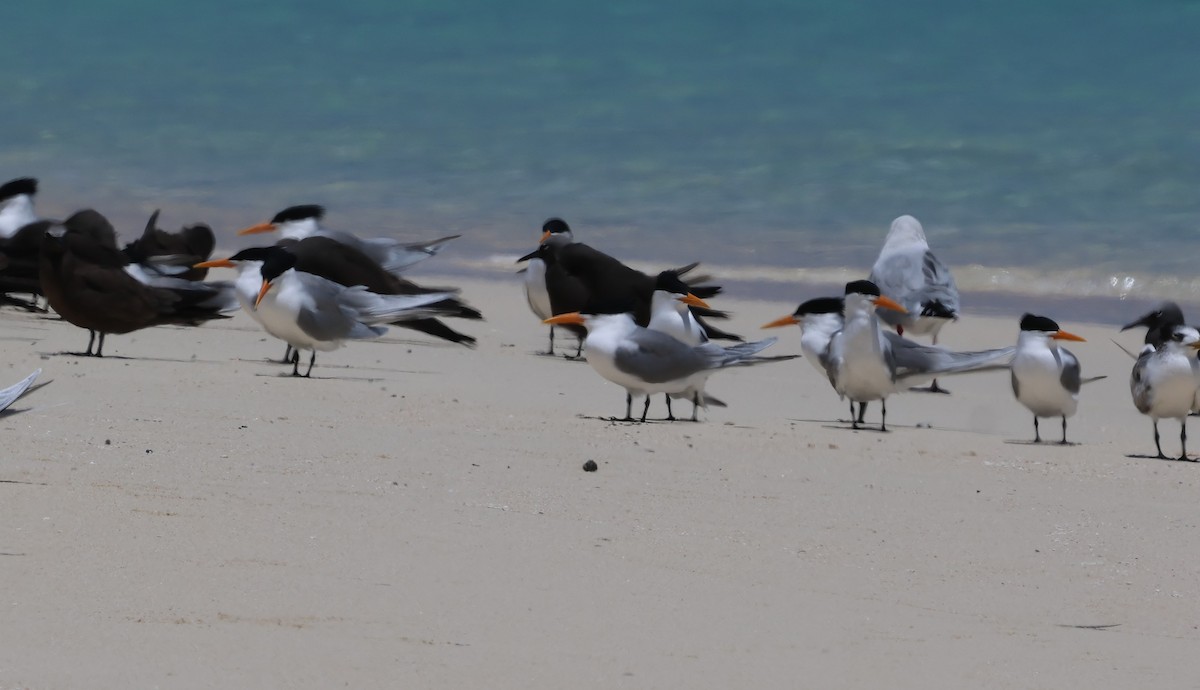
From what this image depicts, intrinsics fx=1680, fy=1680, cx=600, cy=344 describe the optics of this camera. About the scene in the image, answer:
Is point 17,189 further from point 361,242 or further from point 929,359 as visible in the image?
point 929,359

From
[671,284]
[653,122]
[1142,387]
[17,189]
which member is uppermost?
[653,122]

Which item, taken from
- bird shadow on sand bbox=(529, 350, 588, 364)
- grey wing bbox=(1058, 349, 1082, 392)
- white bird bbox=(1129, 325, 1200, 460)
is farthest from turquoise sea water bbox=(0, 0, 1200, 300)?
white bird bbox=(1129, 325, 1200, 460)

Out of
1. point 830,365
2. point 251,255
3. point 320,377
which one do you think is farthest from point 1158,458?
point 251,255

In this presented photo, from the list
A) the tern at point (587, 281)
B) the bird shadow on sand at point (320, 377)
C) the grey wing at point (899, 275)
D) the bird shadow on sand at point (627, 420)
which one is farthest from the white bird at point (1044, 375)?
the bird shadow on sand at point (320, 377)

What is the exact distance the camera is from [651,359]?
253 inches

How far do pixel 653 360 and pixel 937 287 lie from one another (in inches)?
126

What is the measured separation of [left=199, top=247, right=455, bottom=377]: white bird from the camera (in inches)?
293

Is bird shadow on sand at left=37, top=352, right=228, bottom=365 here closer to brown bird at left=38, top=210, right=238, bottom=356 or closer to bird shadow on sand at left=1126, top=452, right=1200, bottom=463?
brown bird at left=38, top=210, right=238, bottom=356

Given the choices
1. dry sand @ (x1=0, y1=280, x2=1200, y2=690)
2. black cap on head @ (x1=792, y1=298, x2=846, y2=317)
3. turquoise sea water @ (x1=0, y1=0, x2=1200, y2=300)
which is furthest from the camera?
turquoise sea water @ (x1=0, y1=0, x2=1200, y2=300)

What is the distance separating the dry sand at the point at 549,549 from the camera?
121 inches

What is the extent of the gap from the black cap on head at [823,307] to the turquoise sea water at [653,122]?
21.6 ft

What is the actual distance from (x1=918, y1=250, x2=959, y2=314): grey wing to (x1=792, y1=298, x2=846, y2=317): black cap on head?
142 centimetres

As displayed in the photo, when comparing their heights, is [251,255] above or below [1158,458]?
above

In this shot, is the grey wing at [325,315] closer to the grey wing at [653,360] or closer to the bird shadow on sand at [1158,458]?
the grey wing at [653,360]
